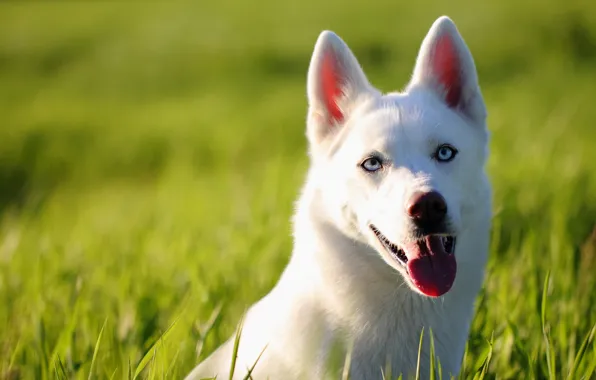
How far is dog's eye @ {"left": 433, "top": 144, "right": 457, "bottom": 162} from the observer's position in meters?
2.73

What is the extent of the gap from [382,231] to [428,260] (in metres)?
0.20

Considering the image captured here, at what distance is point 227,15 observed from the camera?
20.6 metres

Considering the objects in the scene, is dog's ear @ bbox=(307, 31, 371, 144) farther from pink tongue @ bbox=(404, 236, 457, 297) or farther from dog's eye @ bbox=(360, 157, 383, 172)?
pink tongue @ bbox=(404, 236, 457, 297)

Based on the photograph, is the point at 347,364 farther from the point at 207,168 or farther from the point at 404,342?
the point at 207,168

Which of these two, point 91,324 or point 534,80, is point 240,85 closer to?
point 534,80

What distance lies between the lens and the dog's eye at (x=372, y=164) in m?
2.74

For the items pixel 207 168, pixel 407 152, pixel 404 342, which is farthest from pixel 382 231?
pixel 207 168

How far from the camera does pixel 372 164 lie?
276 centimetres

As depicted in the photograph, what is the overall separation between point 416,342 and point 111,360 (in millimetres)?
1410

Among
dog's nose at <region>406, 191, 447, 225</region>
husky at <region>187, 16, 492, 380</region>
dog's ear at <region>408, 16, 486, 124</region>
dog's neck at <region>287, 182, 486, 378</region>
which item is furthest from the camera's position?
dog's ear at <region>408, 16, 486, 124</region>

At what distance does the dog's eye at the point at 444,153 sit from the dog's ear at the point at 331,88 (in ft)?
1.67

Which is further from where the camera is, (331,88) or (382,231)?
(331,88)

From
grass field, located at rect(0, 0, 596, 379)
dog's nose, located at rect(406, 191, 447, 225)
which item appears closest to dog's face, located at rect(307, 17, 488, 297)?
dog's nose, located at rect(406, 191, 447, 225)

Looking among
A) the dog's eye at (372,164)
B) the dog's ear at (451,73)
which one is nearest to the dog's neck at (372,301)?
the dog's eye at (372,164)
